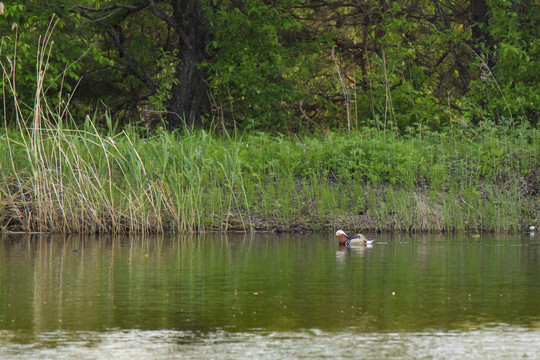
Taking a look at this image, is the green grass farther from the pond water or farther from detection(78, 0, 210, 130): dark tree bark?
detection(78, 0, 210, 130): dark tree bark

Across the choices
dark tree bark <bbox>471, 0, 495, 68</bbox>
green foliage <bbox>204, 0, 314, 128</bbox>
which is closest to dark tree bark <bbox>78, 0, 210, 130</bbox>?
green foliage <bbox>204, 0, 314, 128</bbox>

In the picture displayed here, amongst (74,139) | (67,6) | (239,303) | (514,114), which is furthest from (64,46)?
(239,303)

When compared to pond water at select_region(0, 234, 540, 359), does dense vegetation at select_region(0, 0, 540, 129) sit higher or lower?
higher

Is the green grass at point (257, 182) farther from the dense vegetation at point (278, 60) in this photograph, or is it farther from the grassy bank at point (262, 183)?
Result: the dense vegetation at point (278, 60)

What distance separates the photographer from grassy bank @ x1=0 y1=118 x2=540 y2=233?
14.5 meters

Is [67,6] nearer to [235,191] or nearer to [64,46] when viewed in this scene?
[64,46]

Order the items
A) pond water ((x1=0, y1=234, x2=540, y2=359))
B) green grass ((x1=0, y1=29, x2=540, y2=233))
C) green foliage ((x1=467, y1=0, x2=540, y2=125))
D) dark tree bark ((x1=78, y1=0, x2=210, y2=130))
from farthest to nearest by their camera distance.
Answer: dark tree bark ((x1=78, y1=0, x2=210, y2=130)), green foliage ((x1=467, y1=0, x2=540, y2=125)), green grass ((x1=0, y1=29, x2=540, y2=233)), pond water ((x1=0, y1=234, x2=540, y2=359))

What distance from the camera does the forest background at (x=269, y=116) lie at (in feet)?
48.4

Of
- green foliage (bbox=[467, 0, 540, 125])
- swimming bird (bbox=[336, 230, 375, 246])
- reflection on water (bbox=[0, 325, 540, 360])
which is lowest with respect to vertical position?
reflection on water (bbox=[0, 325, 540, 360])

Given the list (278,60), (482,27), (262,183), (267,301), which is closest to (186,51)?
(278,60)

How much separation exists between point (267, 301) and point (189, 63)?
13414 mm

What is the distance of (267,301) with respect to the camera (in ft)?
26.5

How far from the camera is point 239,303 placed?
26.1 feet

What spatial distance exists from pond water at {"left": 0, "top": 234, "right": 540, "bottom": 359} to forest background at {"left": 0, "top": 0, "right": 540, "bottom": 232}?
1863 millimetres
